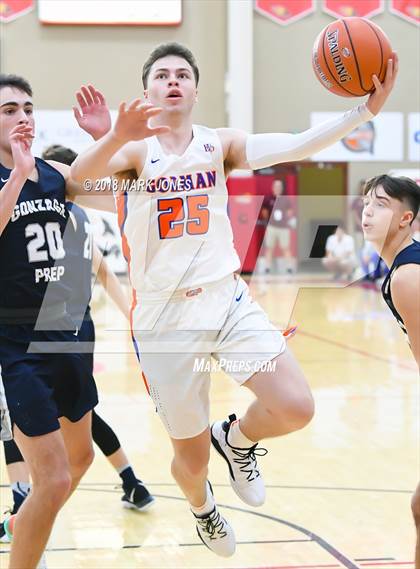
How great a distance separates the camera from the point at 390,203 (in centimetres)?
360

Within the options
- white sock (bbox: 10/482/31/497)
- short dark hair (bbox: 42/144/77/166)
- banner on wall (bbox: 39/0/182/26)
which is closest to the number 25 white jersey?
short dark hair (bbox: 42/144/77/166)

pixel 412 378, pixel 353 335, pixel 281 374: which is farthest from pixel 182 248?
pixel 353 335

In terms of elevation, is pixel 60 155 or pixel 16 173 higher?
pixel 16 173

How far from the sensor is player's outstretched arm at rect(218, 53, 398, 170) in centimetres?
375

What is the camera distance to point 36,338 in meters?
3.62

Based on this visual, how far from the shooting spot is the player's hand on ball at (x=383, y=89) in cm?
372

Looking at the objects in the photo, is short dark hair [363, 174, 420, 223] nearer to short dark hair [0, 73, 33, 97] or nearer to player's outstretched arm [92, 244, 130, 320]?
short dark hair [0, 73, 33, 97]

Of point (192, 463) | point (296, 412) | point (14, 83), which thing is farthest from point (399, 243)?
point (14, 83)

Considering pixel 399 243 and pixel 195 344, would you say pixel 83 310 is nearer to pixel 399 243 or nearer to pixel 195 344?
pixel 195 344

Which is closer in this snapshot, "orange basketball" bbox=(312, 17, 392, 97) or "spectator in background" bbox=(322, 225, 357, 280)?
"orange basketball" bbox=(312, 17, 392, 97)

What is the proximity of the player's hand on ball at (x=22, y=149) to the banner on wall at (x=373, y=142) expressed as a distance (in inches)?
668

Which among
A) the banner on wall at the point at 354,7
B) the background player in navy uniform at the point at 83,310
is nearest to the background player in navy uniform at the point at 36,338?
the background player in navy uniform at the point at 83,310

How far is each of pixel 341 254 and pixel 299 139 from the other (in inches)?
577

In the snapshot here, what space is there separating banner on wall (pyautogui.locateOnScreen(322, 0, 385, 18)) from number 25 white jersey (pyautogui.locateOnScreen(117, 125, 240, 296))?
55.0 feet
